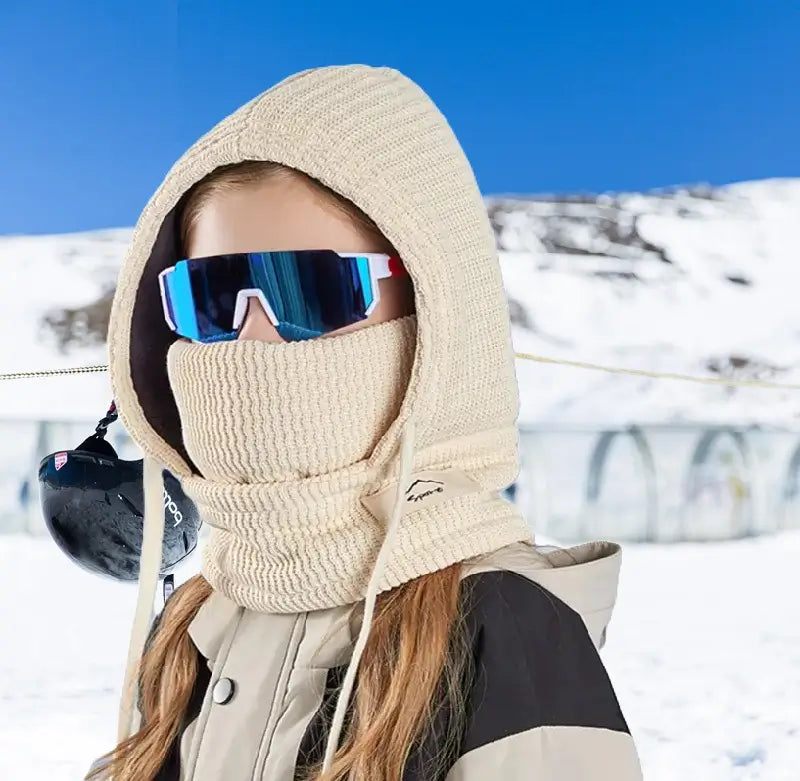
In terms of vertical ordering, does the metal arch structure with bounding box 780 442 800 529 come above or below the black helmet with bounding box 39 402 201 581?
below

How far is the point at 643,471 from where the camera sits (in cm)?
447

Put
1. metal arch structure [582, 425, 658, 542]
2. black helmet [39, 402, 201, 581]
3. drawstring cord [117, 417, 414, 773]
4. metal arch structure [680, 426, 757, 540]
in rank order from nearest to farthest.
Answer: drawstring cord [117, 417, 414, 773], black helmet [39, 402, 201, 581], metal arch structure [582, 425, 658, 542], metal arch structure [680, 426, 757, 540]

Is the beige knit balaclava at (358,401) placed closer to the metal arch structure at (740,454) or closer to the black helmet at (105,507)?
the black helmet at (105,507)

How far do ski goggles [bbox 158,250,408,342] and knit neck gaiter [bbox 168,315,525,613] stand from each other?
20 mm

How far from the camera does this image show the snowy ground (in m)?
Result: 2.55

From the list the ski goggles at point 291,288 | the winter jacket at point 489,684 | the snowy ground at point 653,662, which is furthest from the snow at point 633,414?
the ski goggles at point 291,288

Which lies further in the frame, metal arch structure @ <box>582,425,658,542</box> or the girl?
metal arch structure @ <box>582,425,658,542</box>

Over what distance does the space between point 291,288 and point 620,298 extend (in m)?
4.95

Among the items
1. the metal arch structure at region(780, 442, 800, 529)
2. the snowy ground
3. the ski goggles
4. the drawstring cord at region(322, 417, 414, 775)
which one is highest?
the ski goggles

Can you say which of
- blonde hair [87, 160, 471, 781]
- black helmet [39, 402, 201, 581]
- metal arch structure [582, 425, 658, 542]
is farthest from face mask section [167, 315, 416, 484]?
metal arch structure [582, 425, 658, 542]

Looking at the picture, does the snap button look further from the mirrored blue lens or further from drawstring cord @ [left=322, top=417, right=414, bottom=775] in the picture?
the mirrored blue lens

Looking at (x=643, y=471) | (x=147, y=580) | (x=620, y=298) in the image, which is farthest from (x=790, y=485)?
(x=147, y=580)

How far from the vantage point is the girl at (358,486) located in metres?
0.69

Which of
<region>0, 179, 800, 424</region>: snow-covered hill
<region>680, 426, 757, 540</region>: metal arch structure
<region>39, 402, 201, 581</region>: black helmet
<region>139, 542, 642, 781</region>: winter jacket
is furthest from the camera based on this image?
<region>0, 179, 800, 424</region>: snow-covered hill
